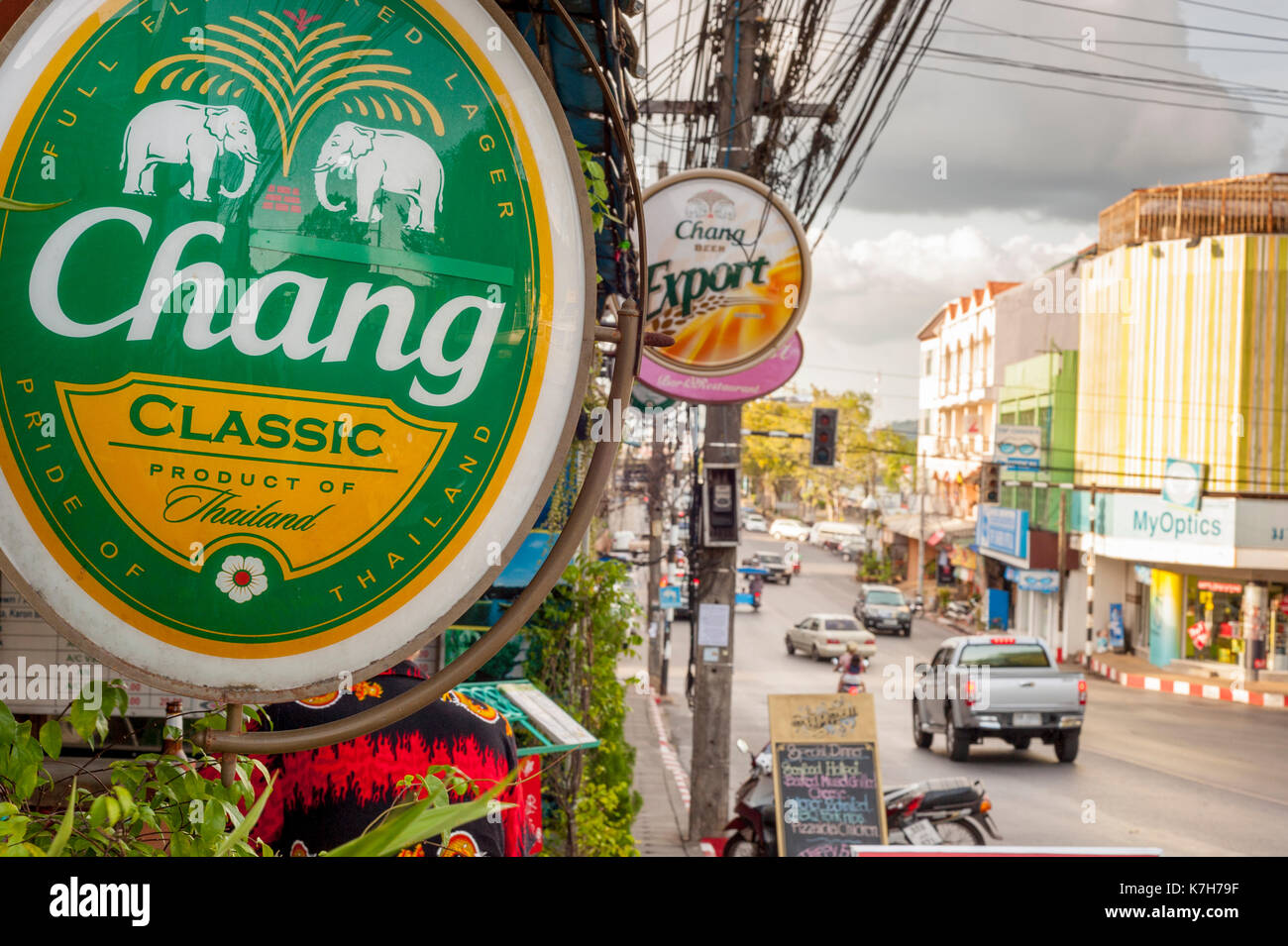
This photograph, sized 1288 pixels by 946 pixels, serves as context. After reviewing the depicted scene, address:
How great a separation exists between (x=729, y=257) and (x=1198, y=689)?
21.3 m

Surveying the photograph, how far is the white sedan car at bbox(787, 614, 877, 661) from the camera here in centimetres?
2681

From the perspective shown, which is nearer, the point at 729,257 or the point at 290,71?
the point at 290,71

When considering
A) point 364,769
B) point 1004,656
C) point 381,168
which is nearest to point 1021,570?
point 1004,656

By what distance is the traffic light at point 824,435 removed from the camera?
18.5 metres

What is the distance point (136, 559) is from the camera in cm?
179

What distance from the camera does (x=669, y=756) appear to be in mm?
16750

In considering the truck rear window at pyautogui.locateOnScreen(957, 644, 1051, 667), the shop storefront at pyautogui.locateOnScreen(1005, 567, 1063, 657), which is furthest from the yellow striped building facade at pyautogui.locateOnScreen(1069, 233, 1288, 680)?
the truck rear window at pyautogui.locateOnScreen(957, 644, 1051, 667)

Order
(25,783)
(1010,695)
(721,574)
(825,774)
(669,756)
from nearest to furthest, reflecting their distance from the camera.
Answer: (25,783) < (825,774) < (721,574) < (1010,695) < (669,756)

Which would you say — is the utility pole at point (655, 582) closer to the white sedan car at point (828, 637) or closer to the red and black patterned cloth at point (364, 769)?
the white sedan car at point (828, 637)

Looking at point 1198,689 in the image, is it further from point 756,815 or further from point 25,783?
point 25,783

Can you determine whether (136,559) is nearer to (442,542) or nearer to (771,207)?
(442,542)

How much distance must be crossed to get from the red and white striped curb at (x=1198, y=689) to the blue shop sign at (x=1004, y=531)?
662 cm

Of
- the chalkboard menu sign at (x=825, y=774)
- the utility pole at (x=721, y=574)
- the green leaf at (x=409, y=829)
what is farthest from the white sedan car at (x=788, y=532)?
the green leaf at (x=409, y=829)

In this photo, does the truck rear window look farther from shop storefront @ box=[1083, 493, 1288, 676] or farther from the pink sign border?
shop storefront @ box=[1083, 493, 1288, 676]
